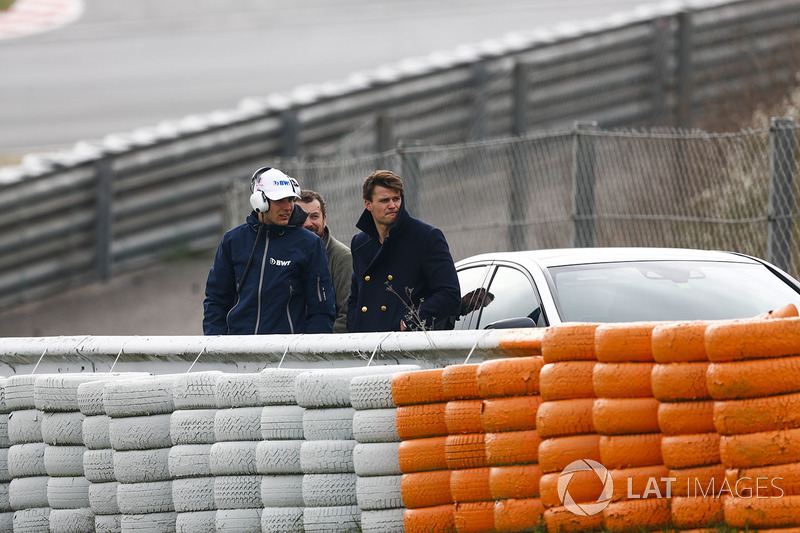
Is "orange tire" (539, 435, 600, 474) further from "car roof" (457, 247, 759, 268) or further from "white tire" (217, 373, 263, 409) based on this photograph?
"car roof" (457, 247, 759, 268)

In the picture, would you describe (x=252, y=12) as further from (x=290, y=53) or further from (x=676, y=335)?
(x=676, y=335)

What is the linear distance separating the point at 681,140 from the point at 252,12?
72.8ft

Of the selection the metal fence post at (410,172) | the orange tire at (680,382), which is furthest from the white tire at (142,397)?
the metal fence post at (410,172)

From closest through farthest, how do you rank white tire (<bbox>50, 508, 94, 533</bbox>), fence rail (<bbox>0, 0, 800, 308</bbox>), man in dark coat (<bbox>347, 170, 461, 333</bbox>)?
white tire (<bbox>50, 508, 94, 533</bbox>)
man in dark coat (<bbox>347, 170, 461, 333</bbox>)
fence rail (<bbox>0, 0, 800, 308</bbox>)

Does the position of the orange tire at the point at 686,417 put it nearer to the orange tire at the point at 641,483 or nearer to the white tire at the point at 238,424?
the orange tire at the point at 641,483

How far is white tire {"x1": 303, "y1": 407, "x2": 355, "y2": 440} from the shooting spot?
5996 mm

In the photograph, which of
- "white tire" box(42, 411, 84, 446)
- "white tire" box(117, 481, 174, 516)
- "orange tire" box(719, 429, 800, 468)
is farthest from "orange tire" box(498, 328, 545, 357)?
"white tire" box(42, 411, 84, 446)

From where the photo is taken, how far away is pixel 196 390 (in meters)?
6.48

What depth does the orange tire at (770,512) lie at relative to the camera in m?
4.59

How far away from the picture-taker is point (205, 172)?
16703mm

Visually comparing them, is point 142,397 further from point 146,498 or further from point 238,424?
point 238,424

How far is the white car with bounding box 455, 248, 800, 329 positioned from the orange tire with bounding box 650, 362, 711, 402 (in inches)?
57.6

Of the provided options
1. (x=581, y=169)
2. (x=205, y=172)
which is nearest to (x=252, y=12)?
(x=205, y=172)

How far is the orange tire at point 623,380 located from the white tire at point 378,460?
108 cm
